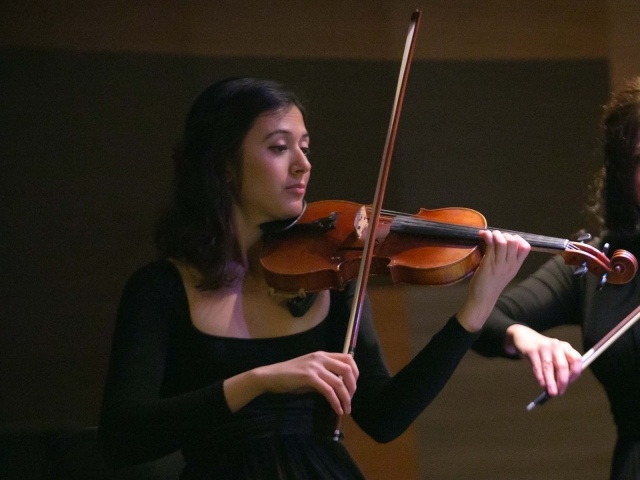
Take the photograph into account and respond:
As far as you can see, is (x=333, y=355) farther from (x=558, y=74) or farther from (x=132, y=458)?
(x=558, y=74)

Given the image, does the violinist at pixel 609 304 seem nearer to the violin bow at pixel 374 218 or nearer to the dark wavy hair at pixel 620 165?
the dark wavy hair at pixel 620 165

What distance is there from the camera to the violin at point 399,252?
139 centimetres

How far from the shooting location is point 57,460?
67.1 inches

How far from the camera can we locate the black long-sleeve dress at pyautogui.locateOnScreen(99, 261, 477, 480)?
1.33m

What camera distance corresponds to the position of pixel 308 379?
1.21 meters

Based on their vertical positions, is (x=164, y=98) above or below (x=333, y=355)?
above

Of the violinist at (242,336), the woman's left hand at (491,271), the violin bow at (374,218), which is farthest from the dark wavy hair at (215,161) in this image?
the woman's left hand at (491,271)

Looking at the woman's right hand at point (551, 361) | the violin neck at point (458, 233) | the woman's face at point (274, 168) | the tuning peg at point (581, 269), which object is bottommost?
the woman's right hand at point (551, 361)

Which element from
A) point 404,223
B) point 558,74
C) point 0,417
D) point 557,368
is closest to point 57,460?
point 0,417

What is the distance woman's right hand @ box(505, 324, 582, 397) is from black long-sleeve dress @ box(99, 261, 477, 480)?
96 millimetres

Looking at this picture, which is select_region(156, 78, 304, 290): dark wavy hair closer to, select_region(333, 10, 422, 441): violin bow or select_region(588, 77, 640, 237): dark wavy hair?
select_region(333, 10, 422, 441): violin bow

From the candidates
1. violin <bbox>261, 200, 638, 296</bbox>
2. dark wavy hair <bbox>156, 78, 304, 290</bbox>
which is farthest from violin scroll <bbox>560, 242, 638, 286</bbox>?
dark wavy hair <bbox>156, 78, 304, 290</bbox>

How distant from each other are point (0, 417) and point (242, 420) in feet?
2.79

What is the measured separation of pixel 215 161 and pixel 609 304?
715 mm
